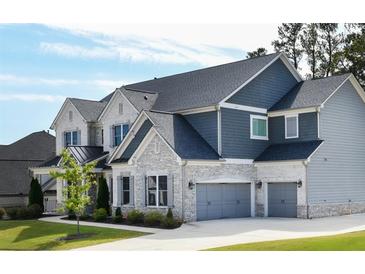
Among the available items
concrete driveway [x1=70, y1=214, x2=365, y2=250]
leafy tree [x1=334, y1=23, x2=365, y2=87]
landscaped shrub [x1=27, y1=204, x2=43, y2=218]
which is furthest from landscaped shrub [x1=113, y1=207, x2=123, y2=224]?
leafy tree [x1=334, y1=23, x2=365, y2=87]

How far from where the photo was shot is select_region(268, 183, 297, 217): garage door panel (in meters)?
30.1

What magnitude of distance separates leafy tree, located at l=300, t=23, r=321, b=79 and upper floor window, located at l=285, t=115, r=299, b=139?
19.5m

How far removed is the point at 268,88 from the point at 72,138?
1409 cm

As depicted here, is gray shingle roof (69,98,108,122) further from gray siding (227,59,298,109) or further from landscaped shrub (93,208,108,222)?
gray siding (227,59,298,109)

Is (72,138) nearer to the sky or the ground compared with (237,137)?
nearer to the sky

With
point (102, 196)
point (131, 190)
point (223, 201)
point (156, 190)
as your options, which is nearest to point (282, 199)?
point (223, 201)

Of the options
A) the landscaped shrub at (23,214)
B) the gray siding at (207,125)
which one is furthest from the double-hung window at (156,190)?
the landscaped shrub at (23,214)

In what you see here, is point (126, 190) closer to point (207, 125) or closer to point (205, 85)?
point (207, 125)

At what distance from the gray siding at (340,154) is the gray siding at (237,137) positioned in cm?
350

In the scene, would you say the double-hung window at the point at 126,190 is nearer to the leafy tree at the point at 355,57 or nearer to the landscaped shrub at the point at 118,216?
the landscaped shrub at the point at 118,216

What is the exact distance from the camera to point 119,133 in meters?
35.9
